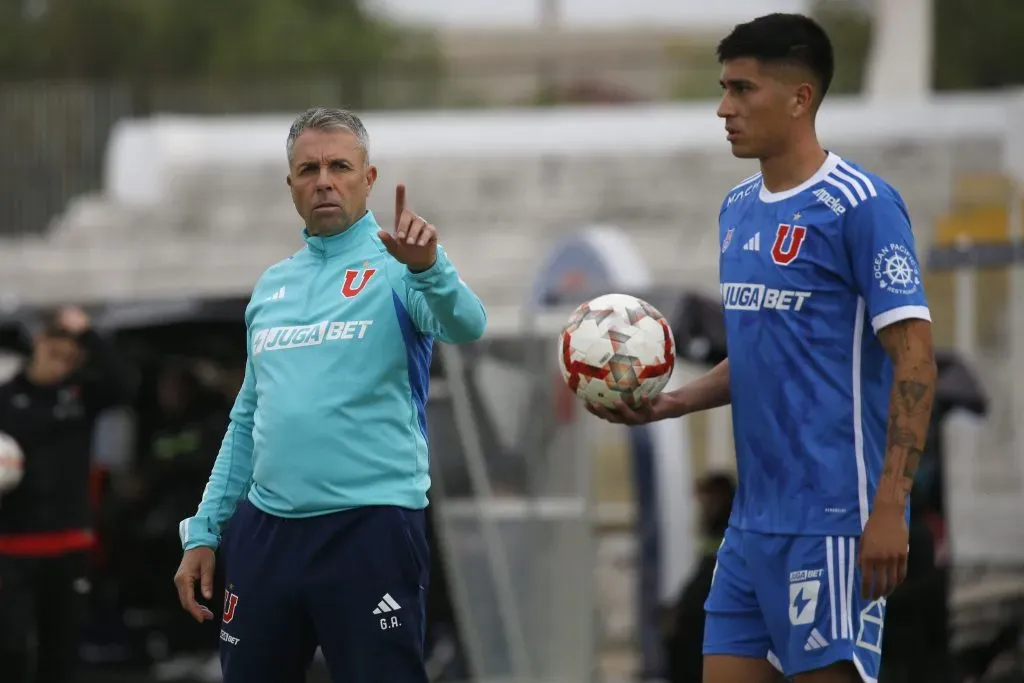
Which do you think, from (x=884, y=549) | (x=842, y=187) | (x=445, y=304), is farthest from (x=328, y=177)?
(x=884, y=549)

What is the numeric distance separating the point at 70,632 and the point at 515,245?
13093 mm

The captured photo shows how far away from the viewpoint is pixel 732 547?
466cm

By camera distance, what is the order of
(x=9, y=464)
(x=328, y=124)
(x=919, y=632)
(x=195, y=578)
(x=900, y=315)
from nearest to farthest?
(x=900, y=315) → (x=328, y=124) → (x=195, y=578) → (x=9, y=464) → (x=919, y=632)

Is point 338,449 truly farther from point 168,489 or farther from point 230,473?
point 168,489

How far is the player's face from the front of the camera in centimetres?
464

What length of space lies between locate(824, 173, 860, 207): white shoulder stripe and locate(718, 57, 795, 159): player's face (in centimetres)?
16

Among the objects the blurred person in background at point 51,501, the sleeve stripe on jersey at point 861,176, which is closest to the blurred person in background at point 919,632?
the blurred person in background at point 51,501

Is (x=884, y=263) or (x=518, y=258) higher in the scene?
(x=884, y=263)

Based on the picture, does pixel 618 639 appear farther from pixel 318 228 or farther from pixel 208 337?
pixel 318 228

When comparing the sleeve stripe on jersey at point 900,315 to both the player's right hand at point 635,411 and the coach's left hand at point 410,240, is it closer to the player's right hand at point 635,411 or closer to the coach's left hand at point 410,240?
the player's right hand at point 635,411

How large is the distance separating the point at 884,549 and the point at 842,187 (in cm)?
92

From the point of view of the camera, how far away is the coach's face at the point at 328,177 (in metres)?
4.66

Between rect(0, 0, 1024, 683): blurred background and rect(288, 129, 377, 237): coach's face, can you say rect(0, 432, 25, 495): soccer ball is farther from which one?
rect(288, 129, 377, 237): coach's face

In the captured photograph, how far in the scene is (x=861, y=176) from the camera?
4.54 metres
